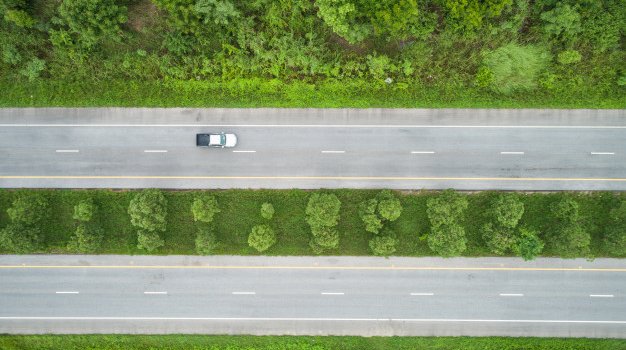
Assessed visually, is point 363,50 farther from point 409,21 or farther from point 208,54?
point 208,54

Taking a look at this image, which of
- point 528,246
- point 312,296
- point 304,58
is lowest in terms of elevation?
point 312,296

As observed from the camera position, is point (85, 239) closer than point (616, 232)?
No

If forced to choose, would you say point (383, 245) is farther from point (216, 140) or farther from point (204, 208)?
point (216, 140)

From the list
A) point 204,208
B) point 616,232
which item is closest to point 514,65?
point 616,232

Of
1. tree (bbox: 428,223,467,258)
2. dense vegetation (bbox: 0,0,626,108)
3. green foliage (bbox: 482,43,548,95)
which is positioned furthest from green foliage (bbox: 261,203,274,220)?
green foliage (bbox: 482,43,548,95)

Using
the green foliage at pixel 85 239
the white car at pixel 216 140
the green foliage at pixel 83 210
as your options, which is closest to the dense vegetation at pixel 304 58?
the white car at pixel 216 140

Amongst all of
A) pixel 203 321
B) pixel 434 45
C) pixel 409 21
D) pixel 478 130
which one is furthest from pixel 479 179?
pixel 203 321

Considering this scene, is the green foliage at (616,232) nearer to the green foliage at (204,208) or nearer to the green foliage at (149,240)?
the green foliage at (204,208)

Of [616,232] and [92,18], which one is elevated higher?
[92,18]
